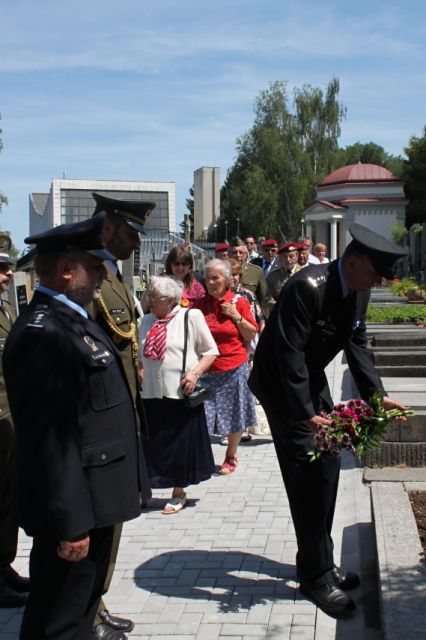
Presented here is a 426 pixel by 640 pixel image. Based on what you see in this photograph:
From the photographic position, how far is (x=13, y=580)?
456 cm

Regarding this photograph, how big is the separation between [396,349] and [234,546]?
619 centimetres

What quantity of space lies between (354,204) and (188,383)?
190 ft

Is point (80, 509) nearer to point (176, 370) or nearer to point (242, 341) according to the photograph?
point (176, 370)

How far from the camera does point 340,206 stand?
6231cm

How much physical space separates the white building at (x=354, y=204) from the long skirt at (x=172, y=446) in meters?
56.1

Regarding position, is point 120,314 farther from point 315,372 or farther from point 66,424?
point 66,424

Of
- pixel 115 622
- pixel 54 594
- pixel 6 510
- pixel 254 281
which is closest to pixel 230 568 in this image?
pixel 115 622

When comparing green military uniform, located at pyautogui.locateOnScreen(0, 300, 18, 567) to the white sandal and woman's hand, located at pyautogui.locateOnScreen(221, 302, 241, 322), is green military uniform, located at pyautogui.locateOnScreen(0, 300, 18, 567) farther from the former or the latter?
woman's hand, located at pyautogui.locateOnScreen(221, 302, 241, 322)

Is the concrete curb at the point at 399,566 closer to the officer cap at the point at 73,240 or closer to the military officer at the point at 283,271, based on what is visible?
the officer cap at the point at 73,240

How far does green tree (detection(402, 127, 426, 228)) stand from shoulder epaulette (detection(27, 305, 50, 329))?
2255 inches

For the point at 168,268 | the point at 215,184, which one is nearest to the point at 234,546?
the point at 168,268

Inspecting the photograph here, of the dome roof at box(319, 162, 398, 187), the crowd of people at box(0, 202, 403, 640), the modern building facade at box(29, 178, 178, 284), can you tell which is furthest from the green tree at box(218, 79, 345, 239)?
the crowd of people at box(0, 202, 403, 640)

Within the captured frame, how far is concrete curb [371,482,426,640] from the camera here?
3.48 meters

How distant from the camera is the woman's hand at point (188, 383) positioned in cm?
594
